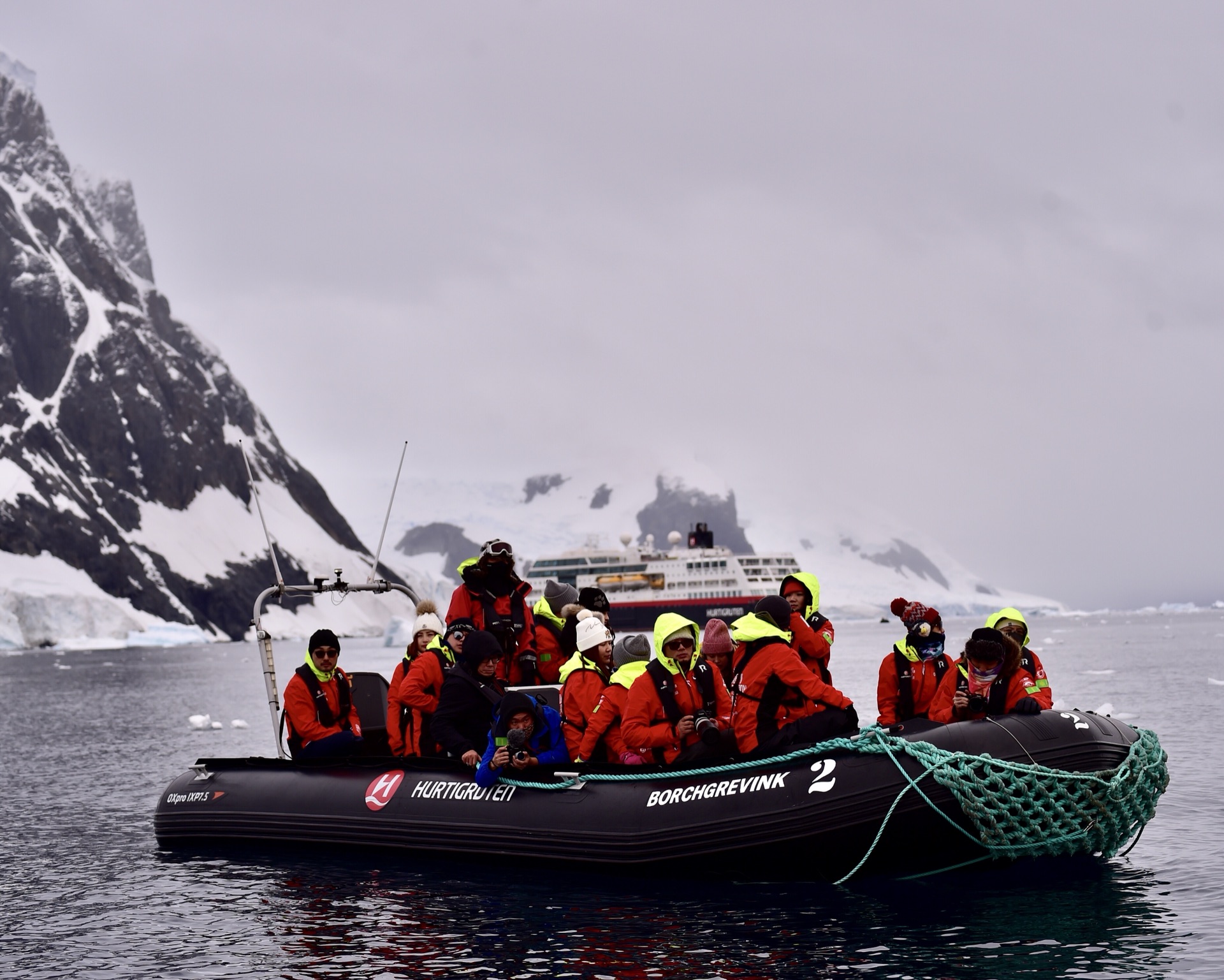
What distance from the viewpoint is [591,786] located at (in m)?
11.7

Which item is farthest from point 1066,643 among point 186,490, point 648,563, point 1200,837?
point 186,490

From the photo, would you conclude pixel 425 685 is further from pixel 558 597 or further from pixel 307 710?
pixel 558 597

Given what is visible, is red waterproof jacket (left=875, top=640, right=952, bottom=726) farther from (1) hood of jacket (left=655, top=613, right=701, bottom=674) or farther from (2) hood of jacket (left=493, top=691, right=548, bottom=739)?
(2) hood of jacket (left=493, top=691, right=548, bottom=739)

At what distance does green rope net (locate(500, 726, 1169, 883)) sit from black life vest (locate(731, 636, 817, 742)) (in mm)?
420

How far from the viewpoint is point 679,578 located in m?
116

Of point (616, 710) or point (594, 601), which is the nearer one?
point (616, 710)

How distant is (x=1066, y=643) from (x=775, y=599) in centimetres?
7544

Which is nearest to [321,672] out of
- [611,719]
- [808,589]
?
[611,719]

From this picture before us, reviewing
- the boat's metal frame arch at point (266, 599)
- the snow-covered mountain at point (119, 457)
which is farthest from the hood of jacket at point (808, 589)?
the snow-covered mountain at point (119, 457)

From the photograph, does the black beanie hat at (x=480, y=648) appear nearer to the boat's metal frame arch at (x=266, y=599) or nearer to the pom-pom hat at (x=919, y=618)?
the boat's metal frame arch at (x=266, y=599)

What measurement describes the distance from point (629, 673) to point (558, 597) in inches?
122

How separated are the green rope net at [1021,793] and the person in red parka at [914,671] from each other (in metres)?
1.81

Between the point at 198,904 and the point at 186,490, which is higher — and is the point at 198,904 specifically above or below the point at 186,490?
below

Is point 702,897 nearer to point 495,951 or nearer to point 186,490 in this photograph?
point 495,951
